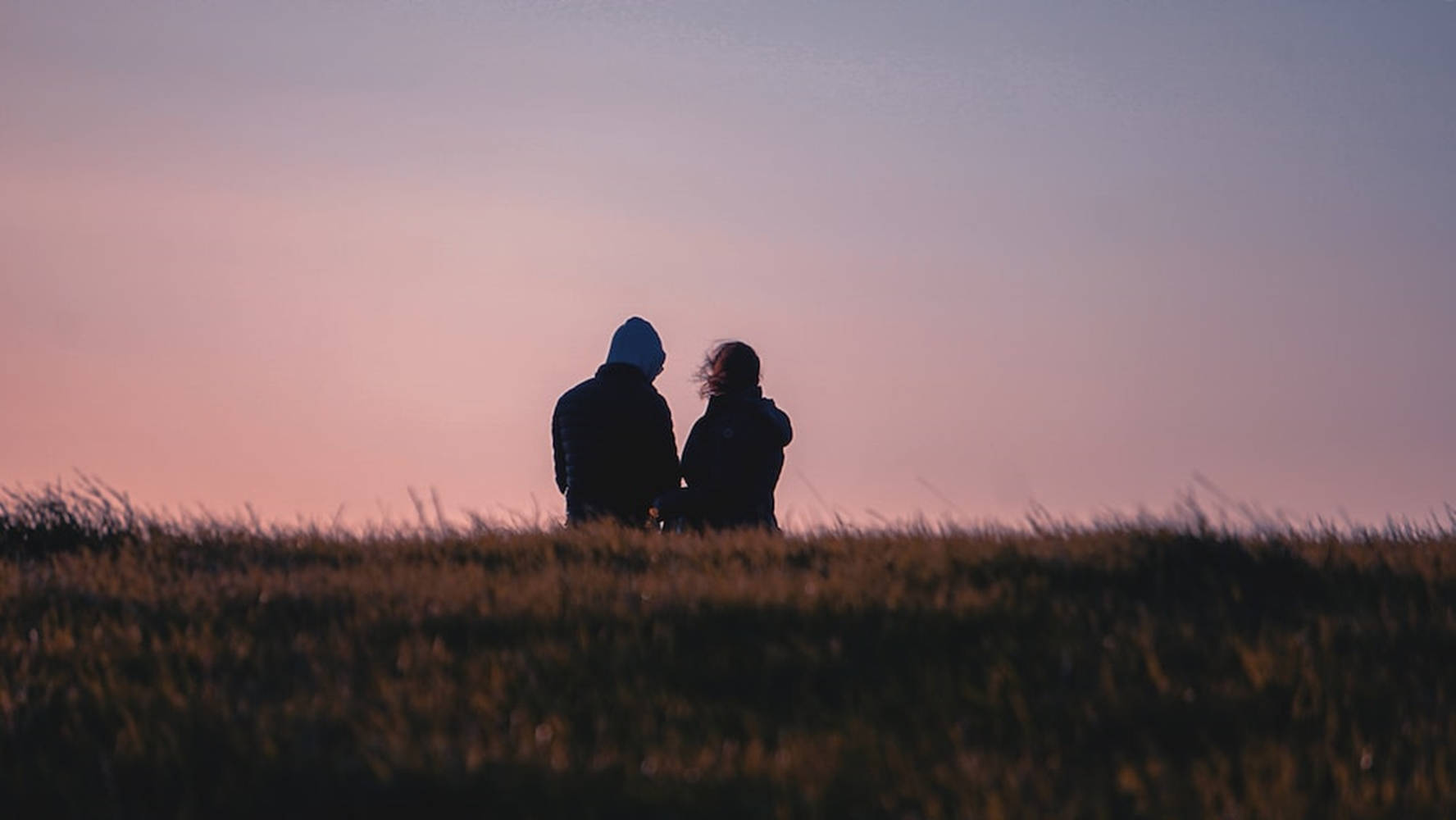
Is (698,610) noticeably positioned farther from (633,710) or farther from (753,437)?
Result: (753,437)

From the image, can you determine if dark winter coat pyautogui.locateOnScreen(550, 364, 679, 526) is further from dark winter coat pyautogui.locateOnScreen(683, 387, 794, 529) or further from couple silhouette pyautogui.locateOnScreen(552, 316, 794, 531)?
dark winter coat pyautogui.locateOnScreen(683, 387, 794, 529)

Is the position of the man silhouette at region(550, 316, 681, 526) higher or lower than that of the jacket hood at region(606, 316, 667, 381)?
lower

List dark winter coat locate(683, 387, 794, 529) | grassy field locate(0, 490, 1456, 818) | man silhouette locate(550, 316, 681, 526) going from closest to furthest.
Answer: grassy field locate(0, 490, 1456, 818), dark winter coat locate(683, 387, 794, 529), man silhouette locate(550, 316, 681, 526)

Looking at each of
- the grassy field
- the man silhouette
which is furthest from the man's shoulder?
the grassy field

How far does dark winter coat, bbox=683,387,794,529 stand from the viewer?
11.6 m

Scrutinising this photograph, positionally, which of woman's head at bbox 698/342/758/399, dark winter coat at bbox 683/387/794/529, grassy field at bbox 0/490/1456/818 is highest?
woman's head at bbox 698/342/758/399

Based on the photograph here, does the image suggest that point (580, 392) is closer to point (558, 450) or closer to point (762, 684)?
point (558, 450)

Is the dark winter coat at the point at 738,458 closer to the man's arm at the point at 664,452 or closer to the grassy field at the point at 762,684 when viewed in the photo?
the man's arm at the point at 664,452

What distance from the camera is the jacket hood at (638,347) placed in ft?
40.5

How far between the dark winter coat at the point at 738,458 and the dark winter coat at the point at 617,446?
0.40m

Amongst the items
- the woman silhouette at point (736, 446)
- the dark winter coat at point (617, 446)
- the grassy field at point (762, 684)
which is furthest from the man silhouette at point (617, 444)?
the grassy field at point (762, 684)

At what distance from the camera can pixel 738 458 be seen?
37.9 feet

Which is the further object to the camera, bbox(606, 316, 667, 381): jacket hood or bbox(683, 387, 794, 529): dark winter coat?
bbox(606, 316, 667, 381): jacket hood

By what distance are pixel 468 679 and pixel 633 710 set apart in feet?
2.52
